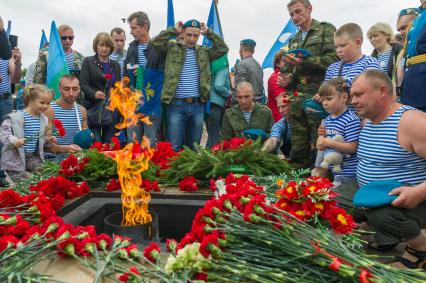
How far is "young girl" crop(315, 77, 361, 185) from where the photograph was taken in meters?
3.92

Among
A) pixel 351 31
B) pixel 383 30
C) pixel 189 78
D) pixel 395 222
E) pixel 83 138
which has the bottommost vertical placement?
pixel 395 222

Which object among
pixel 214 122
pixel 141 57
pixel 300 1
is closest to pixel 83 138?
pixel 141 57

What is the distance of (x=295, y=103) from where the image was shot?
5215 mm

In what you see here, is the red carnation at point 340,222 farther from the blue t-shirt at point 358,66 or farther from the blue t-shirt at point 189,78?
the blue t-shirt at point 189,78

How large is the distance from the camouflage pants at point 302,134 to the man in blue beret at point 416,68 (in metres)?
1.31

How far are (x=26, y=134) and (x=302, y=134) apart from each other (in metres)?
3.37

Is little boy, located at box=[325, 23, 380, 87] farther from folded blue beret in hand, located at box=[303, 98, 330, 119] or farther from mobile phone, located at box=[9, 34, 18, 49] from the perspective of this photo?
mobile phone, located at box=[9, 34, 18, 49]

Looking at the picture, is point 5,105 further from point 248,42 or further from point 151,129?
point 248,42

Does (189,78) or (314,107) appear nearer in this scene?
(314,107)

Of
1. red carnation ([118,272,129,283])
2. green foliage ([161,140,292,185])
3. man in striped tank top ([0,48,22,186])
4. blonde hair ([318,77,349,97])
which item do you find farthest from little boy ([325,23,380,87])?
man in striped tank top ([0,48,22,186])

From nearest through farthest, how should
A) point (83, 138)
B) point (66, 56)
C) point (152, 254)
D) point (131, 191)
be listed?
point (152, 254), point (131, 191), point (83, 138), point (66, 56)

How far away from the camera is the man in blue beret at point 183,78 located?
19.1ft

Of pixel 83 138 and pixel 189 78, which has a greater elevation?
pixel 189 78

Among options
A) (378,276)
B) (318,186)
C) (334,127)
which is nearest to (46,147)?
(334,127)
